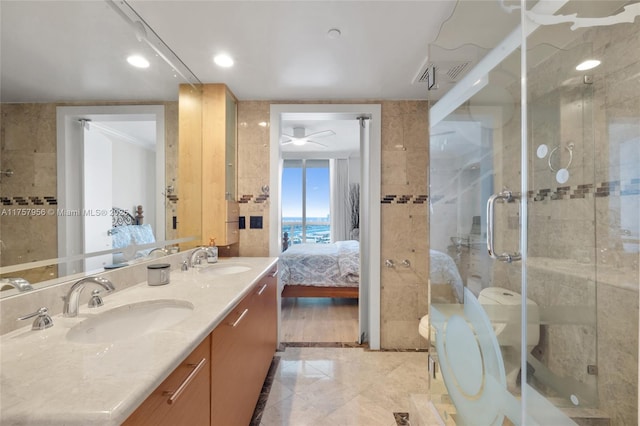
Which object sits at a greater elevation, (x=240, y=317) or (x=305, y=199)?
(x=305, y=199)

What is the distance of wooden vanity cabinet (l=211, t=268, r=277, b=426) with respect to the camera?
1.07 meters

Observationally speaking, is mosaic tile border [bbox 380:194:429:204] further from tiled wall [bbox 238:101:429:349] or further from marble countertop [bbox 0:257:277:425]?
marble countertop [bbox 0:257:277:425]

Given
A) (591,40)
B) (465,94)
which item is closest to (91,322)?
(465,94)

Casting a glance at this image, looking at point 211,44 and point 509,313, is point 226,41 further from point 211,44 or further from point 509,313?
point 509,313

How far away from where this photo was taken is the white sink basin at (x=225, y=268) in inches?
80.2

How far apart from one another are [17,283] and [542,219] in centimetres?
246

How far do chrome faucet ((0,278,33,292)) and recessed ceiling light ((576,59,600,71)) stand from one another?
8.73 ft

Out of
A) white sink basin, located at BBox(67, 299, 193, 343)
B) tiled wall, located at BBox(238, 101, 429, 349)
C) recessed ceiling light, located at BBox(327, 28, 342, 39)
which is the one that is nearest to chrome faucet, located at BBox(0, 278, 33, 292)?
white sink basin, located at BBox(67, 299, 193, 343)

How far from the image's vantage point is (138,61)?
60.6 inches

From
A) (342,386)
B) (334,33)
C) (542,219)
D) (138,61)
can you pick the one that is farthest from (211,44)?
(342,386)

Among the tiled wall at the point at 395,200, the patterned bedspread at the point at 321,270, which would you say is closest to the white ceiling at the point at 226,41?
the tiled wall at the point at 395,200

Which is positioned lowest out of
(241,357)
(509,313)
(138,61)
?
(241,357)

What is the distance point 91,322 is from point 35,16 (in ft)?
4.06

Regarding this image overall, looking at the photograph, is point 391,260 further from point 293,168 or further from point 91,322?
point 293,168
